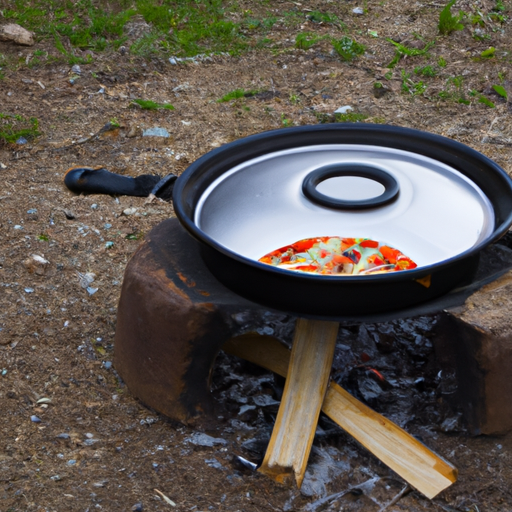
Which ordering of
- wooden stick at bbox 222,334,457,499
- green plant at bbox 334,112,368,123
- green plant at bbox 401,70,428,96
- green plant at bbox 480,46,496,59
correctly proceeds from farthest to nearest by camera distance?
green plant at bbox 480,46,496,59
green plant at bbox 401,70,428,96
green plant at bbox 334,112,368,123
wooden stick at bbox 222,334,457,499

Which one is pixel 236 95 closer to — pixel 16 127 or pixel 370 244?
pixel 16 127

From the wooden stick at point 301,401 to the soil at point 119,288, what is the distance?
2.6 inches

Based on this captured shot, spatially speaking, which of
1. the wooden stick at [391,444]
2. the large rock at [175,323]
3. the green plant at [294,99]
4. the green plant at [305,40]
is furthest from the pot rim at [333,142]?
the green plant at [305,40]

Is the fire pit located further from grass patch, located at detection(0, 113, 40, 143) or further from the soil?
grass patch, located at detection(0, 113, 40, 143)

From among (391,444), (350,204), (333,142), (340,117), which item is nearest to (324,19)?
(340,117)

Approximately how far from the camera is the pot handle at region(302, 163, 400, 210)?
2.04 meters

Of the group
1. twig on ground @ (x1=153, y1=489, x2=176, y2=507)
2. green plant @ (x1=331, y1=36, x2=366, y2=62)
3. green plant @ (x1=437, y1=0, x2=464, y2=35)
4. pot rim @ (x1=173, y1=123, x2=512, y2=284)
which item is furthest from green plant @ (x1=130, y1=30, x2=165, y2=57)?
twig on ground @ (x1=153, y1=489, x2=176, y2=507)

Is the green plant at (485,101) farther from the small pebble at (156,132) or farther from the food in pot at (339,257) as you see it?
the food in pot at (339,257)

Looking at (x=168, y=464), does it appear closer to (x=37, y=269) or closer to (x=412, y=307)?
(x=412, y=307)

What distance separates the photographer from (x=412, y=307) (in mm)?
1853

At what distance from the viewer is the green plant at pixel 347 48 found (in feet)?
15.4

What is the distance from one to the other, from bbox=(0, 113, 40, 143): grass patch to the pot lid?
2.06 m

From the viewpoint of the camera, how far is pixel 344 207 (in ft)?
6.71

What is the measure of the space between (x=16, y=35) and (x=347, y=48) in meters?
2.38
